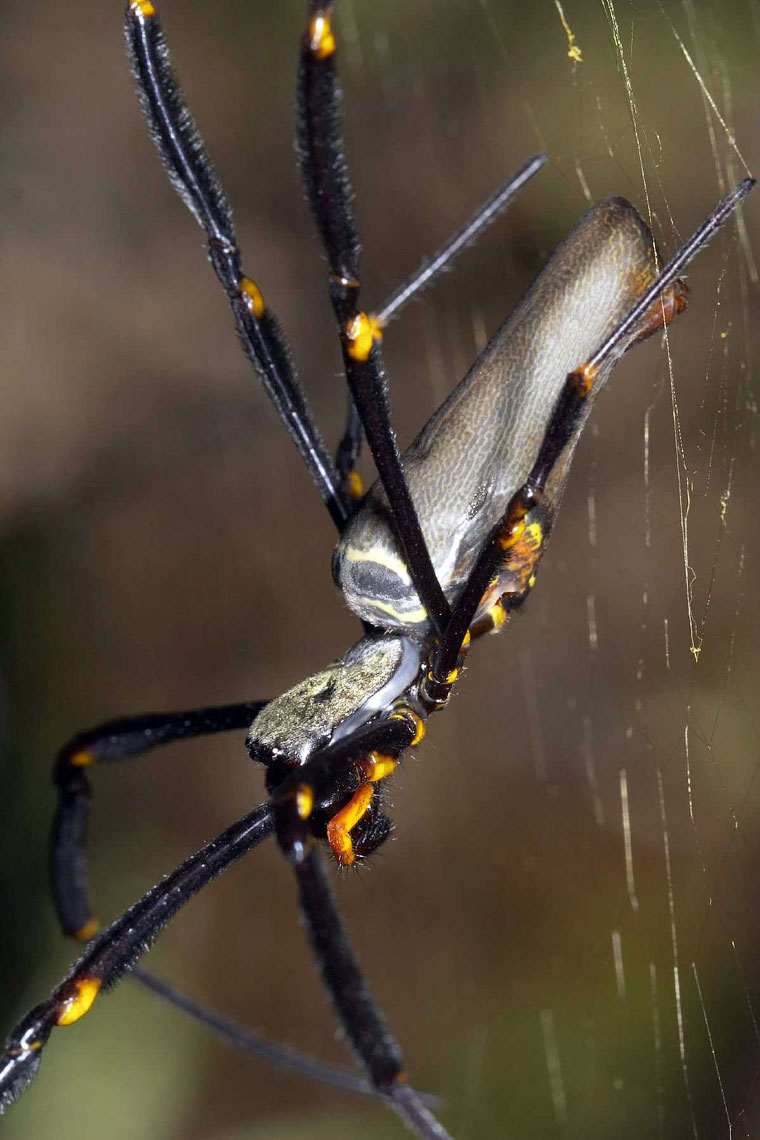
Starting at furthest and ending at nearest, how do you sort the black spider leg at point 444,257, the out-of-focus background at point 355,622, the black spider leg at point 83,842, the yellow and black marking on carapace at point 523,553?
the out-of-focus background at point 355,622 → the black spider leg at point 83,842 → the black spider leg at point 444,257 → the yellow and black marking on carapace at point 523,553

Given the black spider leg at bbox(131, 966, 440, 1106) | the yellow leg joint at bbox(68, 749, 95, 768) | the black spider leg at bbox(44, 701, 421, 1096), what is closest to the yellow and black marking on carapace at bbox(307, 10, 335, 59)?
the black spider leg at bbox(44, 701, 421, 1096)

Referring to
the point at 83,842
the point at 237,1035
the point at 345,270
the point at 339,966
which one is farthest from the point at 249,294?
the point at 237,1035

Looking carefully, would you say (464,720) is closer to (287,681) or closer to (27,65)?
(287,681)

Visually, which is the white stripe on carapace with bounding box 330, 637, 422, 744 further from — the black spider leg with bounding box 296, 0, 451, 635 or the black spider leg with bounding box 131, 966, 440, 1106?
the black spider leg with bounding box 131, 966, 440, 1106

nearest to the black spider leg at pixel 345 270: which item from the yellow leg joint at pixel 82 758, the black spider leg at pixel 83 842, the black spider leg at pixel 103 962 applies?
the black spider leg at pixel 103 962

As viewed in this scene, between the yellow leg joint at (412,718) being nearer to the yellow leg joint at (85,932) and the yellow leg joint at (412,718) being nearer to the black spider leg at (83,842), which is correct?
the black spider leg at (83,842)

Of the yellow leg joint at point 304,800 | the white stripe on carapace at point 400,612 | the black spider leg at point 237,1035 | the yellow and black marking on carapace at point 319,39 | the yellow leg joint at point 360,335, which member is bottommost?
the black spider leg at point 237,1035
